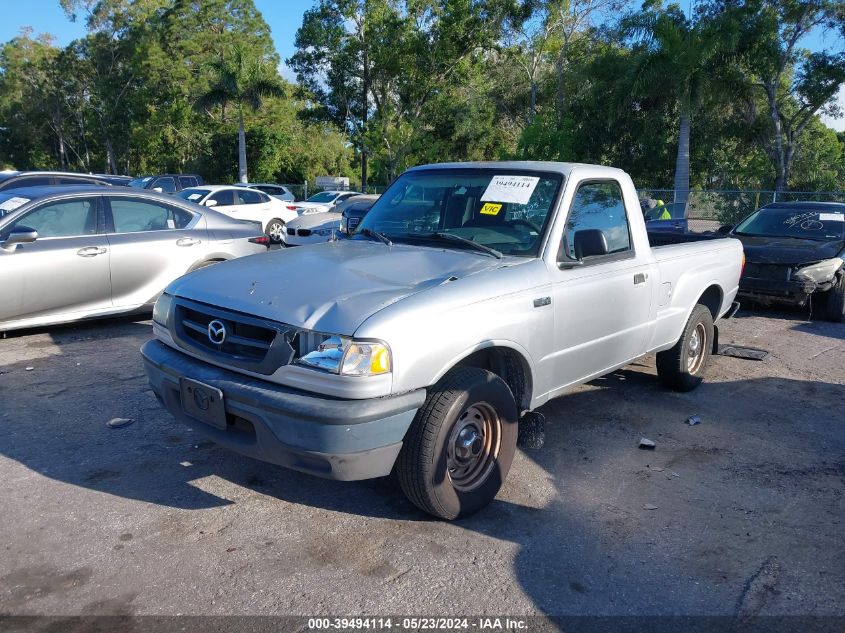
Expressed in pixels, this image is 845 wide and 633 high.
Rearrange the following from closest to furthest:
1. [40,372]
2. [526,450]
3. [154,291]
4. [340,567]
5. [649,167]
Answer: [340,567] → [526,450] → [40,372] → [154,291] → [649,167]

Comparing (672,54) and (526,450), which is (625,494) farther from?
(672,54)

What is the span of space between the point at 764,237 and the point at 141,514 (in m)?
9.13

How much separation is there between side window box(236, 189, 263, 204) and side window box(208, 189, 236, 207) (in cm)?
28

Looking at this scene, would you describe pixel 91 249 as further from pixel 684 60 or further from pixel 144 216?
pixel 684 60

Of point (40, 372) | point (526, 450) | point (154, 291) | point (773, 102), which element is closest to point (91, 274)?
point (154, 291)

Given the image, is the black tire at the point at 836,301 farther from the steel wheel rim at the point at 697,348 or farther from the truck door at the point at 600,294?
the truck door at the point at 600,294

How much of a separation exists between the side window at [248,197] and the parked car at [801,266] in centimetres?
1336

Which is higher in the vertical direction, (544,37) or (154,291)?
(544,37)

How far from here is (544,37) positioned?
132ft

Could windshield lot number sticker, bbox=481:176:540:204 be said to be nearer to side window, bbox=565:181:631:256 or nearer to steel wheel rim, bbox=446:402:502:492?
side window, bbox=565:181:631:256

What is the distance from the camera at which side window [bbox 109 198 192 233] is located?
7.53 metres

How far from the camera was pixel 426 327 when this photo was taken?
3221mm

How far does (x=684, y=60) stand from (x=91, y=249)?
76.5 ft

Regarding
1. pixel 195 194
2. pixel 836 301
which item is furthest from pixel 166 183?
pixel 836 301
